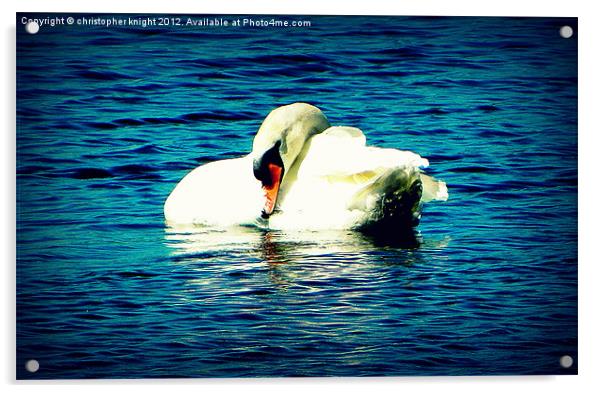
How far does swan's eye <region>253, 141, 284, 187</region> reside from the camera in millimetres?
8359

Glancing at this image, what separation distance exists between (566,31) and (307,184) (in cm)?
169

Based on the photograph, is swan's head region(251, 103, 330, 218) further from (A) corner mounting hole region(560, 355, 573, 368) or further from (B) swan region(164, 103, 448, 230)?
(A) corner mounting hole region(560, 355, 573, 368)

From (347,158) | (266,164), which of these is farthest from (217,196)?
(347,158)

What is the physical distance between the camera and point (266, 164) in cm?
841

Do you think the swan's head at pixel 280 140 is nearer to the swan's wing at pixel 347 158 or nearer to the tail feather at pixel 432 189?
the swan's wing at pixel 347 158

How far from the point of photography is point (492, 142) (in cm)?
822

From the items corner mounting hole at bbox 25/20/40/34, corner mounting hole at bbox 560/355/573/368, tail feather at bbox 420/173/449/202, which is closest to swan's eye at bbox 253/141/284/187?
tail feather at bbox 420/173/449/202

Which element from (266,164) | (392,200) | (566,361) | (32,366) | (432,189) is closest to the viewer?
(32,366)

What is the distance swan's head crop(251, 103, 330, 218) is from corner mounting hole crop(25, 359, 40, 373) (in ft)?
5.02

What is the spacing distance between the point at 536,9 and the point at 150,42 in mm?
2101

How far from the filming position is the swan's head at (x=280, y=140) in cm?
815

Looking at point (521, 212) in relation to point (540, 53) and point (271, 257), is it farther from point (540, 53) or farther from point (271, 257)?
point (271, 257)

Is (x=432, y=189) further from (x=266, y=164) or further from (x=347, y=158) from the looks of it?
(x=266, y=164)

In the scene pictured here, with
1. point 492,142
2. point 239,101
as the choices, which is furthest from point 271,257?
point 492,142
